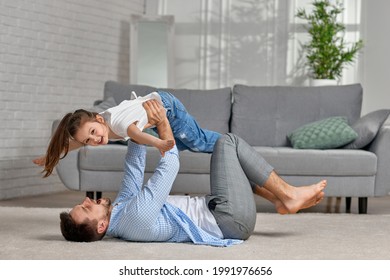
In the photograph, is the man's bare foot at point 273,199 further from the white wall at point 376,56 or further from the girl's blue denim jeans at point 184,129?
the white wall at point 376,56

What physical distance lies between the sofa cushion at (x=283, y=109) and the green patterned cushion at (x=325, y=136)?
1.11ft

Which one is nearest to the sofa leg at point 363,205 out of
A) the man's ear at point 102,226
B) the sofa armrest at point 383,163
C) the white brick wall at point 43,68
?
the sofa armrest at point 383,163

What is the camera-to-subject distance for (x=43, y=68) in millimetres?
Result: 6977

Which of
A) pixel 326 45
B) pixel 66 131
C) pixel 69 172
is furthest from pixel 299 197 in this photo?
pixel 326 45

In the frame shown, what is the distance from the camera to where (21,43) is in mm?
6660

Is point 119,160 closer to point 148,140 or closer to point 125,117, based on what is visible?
point 125,117

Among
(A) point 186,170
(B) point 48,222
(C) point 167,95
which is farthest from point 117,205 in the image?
(A) point 186,170

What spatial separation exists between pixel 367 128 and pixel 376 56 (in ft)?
8.23

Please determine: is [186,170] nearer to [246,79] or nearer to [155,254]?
[155,254]

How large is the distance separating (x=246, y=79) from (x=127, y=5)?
1.46 m

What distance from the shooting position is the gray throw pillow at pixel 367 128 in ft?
18.7

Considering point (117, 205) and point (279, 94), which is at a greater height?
point (279, 94)

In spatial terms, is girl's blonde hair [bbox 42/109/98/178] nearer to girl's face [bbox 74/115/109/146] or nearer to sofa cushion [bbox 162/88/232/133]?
girl's face [bbox 74/115/109/146]

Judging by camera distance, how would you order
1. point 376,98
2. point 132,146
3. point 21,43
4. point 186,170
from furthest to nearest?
Result: point 376,98 → point 21,43 → point 186,170 → point 132,146
